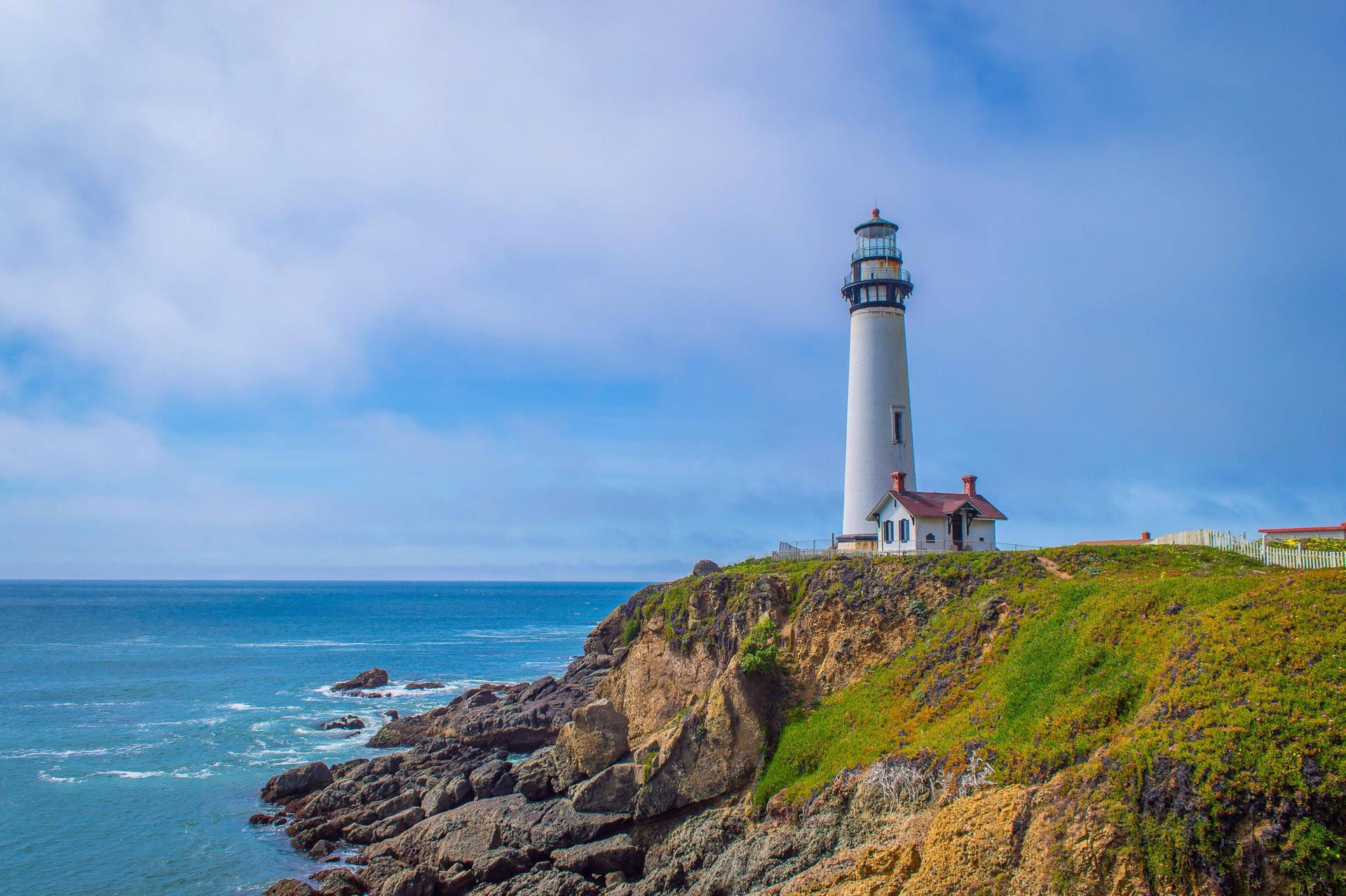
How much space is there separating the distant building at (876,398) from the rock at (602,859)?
19.5 m

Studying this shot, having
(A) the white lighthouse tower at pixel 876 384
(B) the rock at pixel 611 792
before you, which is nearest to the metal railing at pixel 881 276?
(A) the white lighthouse tower at pixel 876 384

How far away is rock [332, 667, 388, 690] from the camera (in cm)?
6291

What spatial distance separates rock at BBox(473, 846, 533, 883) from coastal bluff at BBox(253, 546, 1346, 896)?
0.06 meters

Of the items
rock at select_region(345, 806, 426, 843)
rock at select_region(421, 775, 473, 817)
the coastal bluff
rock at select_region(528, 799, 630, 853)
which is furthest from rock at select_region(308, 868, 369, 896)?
rock at select_region(528, 799, 630, 853)

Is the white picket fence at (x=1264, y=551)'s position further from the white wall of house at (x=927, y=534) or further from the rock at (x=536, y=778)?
the rock at (x=536, y=778)

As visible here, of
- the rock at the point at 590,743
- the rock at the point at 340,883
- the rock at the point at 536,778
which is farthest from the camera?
the rock at the point at 536,778

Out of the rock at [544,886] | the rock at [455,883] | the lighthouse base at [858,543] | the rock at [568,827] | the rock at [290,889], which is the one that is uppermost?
the lighthouse base at [858,543]

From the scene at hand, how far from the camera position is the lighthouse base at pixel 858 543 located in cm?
4066

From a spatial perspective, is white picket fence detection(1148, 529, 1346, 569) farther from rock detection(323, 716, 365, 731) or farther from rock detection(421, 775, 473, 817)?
rock detection(323, 716, 365, 731)

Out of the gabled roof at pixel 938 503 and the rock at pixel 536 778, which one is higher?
the gabled roof at pixel 938 503

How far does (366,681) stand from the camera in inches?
2522

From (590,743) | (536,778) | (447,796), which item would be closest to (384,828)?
(447,796)

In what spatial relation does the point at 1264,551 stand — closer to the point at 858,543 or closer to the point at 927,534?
the point at 927,534

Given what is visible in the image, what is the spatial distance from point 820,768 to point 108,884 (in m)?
22.3
